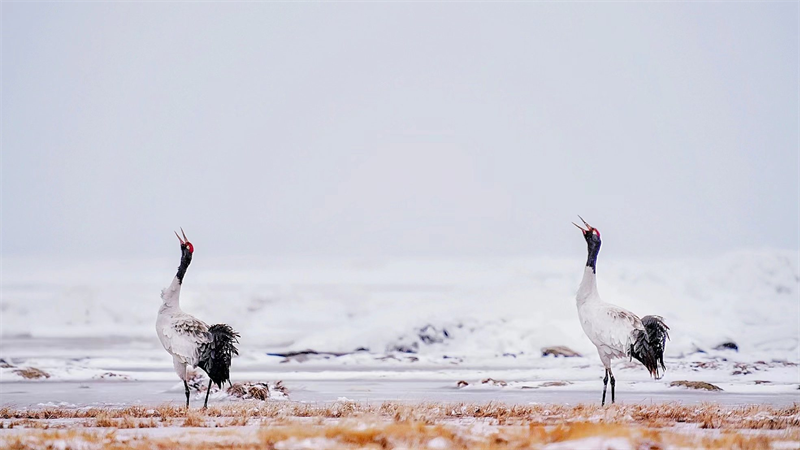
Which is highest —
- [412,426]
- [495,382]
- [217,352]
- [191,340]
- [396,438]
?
[191,340]

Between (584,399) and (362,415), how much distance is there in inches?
377

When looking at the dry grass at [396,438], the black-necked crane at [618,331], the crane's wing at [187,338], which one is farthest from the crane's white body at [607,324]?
the crane's wing at [187,338]

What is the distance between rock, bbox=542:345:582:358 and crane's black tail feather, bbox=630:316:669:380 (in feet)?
73.7

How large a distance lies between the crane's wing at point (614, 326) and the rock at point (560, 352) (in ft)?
74.6

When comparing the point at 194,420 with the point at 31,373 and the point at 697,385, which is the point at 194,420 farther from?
the point at 31,373

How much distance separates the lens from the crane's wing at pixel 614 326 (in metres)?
15.7

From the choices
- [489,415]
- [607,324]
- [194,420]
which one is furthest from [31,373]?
[607,324]

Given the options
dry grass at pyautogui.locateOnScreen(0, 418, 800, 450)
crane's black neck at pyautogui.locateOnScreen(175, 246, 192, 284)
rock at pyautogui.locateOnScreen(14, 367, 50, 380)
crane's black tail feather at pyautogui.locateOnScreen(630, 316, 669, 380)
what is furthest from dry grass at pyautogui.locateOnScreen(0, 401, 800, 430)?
rock at pyautogui.locateOnScreen(14, 367, 50, 380)

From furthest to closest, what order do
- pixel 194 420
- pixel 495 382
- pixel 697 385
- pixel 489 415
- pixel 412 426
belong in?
1. pixel 495 382
2. pixel 697 385
3. pixel 489 415
4. pixel 194 420
5. pixel 412 426

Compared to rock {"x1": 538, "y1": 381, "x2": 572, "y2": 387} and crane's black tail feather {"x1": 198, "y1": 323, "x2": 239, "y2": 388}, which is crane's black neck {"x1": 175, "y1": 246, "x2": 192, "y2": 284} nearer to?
crane's black tail feather {"x1": 198, "y1": 323, "x2": 239, "y2": 388}

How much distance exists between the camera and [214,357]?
642 inches

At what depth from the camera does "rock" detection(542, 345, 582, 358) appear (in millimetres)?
38372

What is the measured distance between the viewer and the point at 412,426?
36.2 feet

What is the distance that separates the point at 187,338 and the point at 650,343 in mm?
8023
